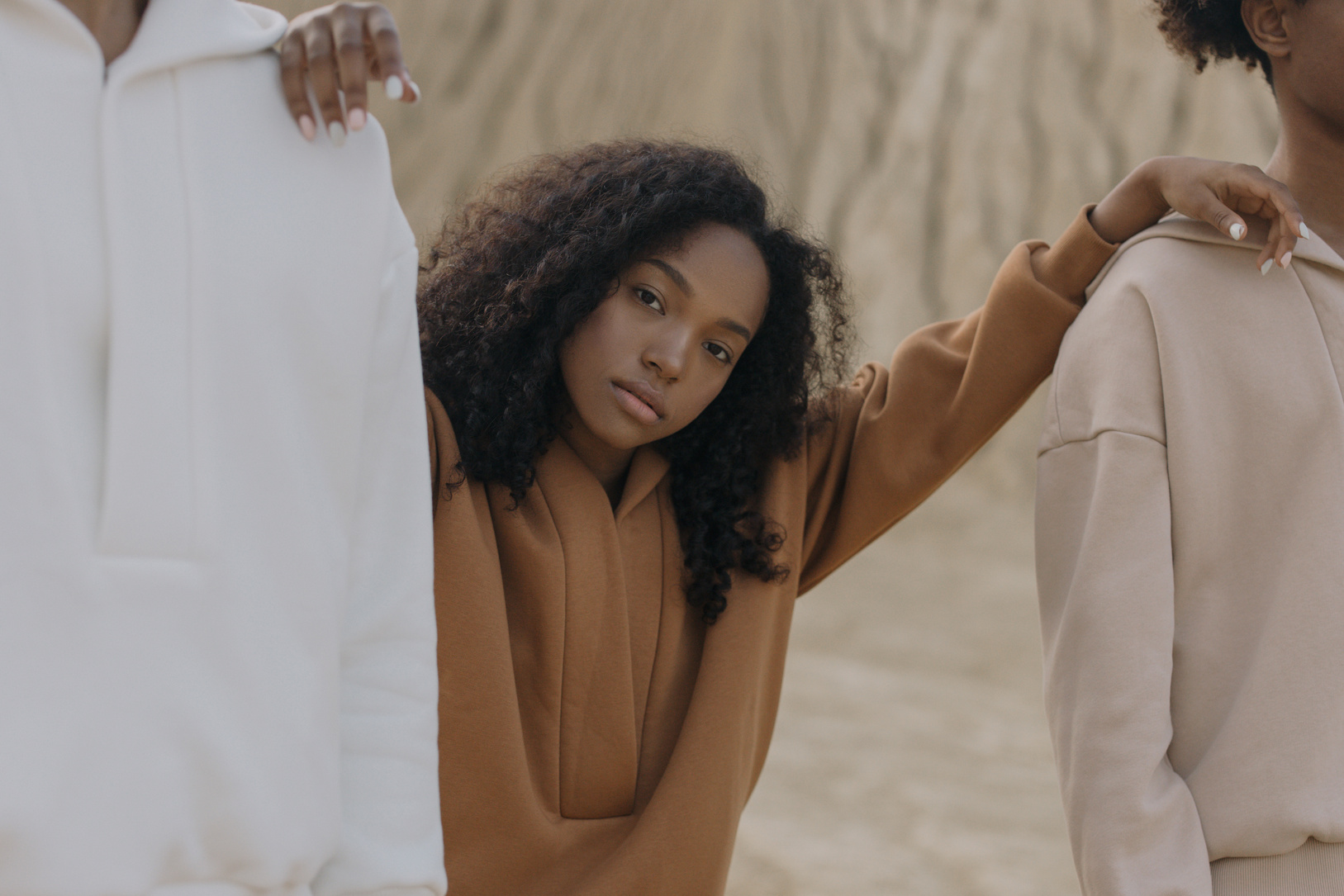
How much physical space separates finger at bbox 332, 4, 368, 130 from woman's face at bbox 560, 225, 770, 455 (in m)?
0.53

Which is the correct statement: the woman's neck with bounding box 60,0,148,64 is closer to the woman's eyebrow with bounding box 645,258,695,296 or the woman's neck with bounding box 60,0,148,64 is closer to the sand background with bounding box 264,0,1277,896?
the woman's eyebrow with bounding box 645,258,695,296

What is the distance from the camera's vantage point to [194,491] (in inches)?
37.6

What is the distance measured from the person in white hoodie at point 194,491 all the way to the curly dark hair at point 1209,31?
110 centimetres

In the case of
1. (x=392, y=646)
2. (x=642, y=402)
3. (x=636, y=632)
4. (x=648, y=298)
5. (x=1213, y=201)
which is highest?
(x=1213, y=201)

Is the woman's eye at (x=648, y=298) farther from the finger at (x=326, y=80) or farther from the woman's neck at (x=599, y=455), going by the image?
the finger at (x=326, y=80)

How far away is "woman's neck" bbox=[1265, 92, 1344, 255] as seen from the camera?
5.01ft

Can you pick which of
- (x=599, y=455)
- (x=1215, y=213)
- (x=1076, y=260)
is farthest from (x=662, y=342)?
(x=1215, y=213)

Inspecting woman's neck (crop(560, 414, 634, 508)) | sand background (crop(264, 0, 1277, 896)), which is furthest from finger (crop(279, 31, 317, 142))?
sand background (crop(264, 0, 1277, 896))

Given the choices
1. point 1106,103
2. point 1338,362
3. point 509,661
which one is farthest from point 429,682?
point 1106,103

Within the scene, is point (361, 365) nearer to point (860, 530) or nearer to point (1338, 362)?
point (860, 530)

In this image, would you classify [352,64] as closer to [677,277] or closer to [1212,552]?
[677,277]

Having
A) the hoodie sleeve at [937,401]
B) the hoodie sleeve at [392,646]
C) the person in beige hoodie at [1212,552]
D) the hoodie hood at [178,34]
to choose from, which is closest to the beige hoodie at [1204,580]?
the person in beige hoodie at [1212,552]

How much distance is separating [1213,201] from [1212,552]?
1.30 ft

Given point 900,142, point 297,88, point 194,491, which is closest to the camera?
point 194,491
